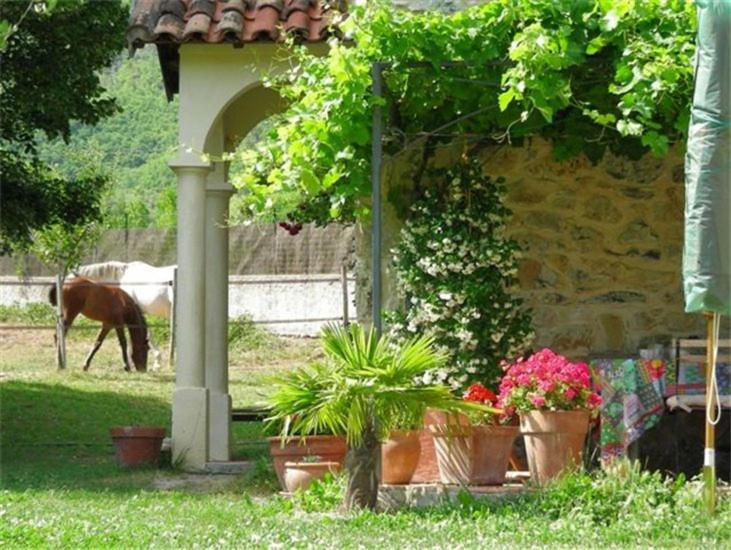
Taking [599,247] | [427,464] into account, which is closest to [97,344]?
[599,247]

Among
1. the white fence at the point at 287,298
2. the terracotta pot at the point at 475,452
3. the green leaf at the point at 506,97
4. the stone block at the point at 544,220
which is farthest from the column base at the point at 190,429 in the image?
the white fence at the point at 287,298

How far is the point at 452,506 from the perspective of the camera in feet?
27.2

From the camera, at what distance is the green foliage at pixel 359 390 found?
807 centimetres

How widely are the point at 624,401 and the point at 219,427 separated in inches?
177

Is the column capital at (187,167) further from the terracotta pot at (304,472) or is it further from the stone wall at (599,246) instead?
the terracotta pot at (304,472)

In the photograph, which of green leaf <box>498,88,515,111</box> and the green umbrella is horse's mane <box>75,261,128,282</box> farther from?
the green umbrella

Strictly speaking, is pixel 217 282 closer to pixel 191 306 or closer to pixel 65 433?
pixel 191 306

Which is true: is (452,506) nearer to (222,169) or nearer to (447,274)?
(447,274)

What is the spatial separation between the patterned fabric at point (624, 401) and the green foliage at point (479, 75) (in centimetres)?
132

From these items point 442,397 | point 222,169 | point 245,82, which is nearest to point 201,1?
point 245,82

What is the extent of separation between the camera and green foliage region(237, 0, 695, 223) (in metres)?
8.51

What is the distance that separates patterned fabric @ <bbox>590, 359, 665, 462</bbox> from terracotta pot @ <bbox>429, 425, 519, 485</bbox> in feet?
1.97

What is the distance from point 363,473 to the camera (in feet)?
27.0

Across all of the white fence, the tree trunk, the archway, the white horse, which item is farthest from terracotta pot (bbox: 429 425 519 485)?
the white fence
